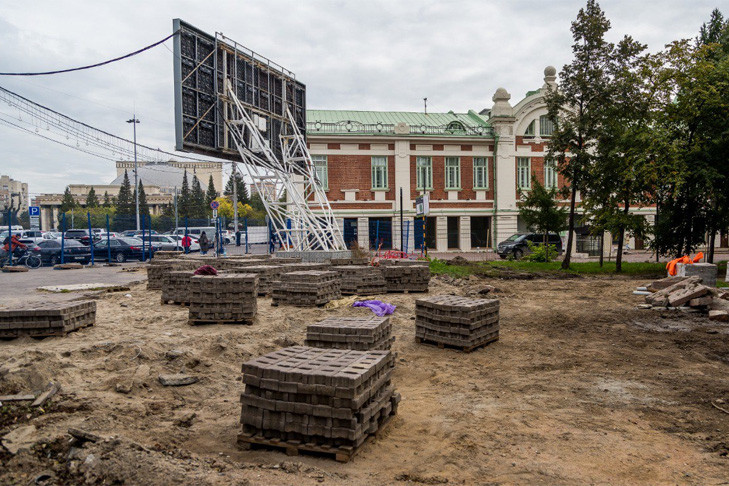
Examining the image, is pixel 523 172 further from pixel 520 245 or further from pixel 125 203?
pixel 125 203

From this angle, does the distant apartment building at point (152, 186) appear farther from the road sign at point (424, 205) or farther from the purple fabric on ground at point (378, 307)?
the purple fabric on ground at point (378, 307)

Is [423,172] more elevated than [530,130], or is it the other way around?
[530,130]

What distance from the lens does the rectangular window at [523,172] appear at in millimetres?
39344

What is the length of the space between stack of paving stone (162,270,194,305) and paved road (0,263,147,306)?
295 cm

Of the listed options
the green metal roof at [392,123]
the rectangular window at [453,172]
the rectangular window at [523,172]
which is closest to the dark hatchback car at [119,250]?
the green metal roof at [392,123]

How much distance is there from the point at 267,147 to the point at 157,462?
21284 mm

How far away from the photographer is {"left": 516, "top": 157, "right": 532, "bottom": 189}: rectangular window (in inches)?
1549

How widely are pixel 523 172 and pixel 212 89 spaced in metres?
26.3

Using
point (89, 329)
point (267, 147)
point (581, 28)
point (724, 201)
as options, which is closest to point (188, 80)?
point (267, 147)

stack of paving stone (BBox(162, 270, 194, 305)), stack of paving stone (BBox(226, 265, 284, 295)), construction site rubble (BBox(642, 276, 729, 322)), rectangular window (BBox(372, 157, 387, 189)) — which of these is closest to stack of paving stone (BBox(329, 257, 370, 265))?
stack of paving stone (BBox(226, 265, 284, 295))

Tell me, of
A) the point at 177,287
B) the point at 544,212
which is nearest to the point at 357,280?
the point at 177,287

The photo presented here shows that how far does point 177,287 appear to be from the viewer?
492 inches

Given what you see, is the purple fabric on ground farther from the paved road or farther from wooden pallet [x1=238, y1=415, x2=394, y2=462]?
the paved road

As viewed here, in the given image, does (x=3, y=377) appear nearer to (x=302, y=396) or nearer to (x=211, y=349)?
(x=211, y=349)
